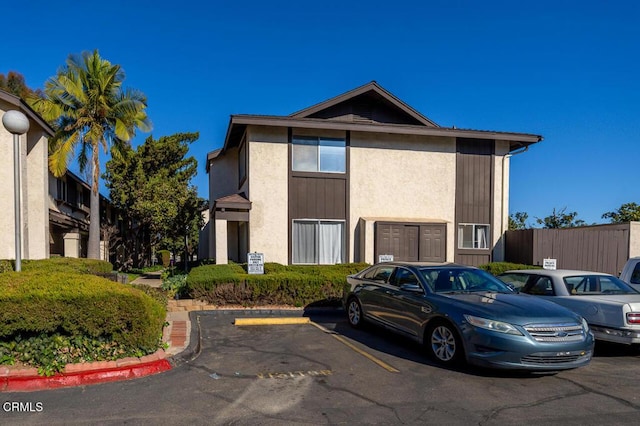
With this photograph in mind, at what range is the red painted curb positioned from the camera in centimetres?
482

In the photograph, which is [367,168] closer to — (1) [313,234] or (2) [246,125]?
(1) [313,234]

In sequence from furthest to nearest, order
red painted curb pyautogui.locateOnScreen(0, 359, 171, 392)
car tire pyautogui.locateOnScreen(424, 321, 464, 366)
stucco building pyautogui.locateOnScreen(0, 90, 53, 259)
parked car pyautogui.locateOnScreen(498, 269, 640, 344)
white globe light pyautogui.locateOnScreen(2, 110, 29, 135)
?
stucco building pyautogui.locateOnScreen(0, 90, 53, 259), white globe light pyautogui.locateOnScreen(2, 110, 29, 135), parked car pyautogui.locateOnScreen(498, 269, 640, 344), car tire pyautogui.locateOnScreen(424, 321, 464, 366), red painted curb pyautogui.locateOnScreen(0, 359, 171, 392)

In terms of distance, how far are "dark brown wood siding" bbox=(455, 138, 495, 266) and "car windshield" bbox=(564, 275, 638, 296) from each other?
7790 mm

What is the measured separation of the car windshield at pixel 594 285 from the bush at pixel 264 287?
185 inches

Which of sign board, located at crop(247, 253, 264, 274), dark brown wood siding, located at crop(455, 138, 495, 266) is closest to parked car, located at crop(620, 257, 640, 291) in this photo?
dark brown wood siding, located at crop(455, 138, 495, 266)

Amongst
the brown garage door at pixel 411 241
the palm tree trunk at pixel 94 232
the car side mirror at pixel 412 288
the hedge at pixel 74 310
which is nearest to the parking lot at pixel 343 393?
the hedge at pixel 74 310

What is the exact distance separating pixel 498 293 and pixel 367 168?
877 centimetres

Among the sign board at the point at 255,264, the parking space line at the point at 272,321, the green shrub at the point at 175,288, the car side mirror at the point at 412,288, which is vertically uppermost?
the car side mirror at the point at 412,288

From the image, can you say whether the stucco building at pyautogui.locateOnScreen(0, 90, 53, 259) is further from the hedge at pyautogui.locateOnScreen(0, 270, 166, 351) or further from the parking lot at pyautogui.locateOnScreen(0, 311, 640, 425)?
the parking lot at pyautogui.locateOnScreen(0, 311, 640, 425)

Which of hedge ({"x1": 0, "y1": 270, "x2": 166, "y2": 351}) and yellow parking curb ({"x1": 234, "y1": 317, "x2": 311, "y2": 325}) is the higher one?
A: hedge ({"x1": 0, "y1": 270, "x2": 166, "y2": 351})

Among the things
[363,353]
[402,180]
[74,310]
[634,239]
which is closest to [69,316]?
[74,310]

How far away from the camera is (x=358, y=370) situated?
5.73m

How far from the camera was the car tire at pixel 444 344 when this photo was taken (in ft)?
18.8

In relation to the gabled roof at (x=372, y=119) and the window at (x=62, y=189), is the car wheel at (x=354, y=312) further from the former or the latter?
the window at (x=62, y=189)
